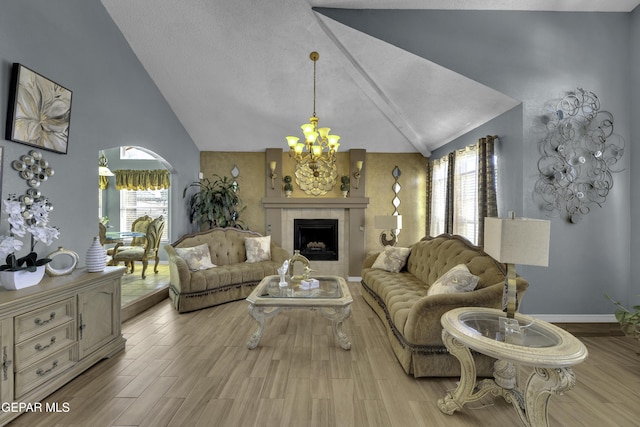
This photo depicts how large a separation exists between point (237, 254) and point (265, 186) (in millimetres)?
1510

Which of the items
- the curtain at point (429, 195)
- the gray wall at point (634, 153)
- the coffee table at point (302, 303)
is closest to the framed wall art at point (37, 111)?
the coffee table at point (302, 303)

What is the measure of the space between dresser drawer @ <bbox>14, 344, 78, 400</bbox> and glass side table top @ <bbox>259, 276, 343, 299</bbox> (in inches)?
61.5

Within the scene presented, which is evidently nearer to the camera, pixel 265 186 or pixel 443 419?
pixel 443 419

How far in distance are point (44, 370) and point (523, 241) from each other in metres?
3.38

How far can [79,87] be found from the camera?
3.07m

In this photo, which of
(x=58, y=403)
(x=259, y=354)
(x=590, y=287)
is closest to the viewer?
(x=58, y=403)

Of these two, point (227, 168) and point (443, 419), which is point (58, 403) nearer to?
point (443, 419)

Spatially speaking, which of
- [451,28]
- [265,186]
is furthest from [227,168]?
[451,28]

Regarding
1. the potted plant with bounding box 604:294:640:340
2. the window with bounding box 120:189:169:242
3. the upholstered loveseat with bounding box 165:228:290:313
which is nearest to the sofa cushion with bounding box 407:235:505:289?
the potted plant with bounding box 604:294:640:340

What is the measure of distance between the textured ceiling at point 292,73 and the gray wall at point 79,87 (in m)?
0.41

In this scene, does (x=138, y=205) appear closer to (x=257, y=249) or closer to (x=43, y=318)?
(x=257, y=249)

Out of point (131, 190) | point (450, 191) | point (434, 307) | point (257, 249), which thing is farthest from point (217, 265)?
point (450, 191)

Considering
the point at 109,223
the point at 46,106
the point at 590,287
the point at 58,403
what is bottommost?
the point at 58,403

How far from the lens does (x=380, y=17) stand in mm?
3381
